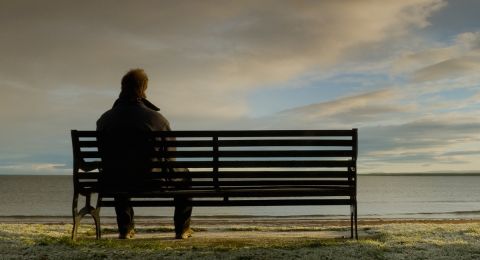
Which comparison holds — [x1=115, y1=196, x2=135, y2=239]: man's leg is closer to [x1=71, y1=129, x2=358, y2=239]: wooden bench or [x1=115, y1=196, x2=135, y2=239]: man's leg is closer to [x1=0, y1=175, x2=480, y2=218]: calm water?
[x1=71, y1=129, x2=358, y2=239]: wooden bench

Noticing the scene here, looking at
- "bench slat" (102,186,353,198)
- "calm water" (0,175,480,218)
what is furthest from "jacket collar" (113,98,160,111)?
"calm water" (0,175,480,218)

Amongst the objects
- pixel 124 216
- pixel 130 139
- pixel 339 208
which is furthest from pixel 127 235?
pixel 339 208

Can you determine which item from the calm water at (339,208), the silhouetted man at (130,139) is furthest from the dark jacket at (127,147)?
the calm water at (339,208)

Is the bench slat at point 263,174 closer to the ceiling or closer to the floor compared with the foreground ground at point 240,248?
closer to the ceiling

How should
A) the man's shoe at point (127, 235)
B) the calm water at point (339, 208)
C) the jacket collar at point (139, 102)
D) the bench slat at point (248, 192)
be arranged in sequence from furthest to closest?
the calm water at point (339, 208) < the man's shoe at point (127, 235) < the jacket collar at point (139, 102) < the bench slat at point (248, 192)

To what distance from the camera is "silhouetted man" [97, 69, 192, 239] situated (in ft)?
23.0

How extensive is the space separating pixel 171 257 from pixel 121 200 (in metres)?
1.68

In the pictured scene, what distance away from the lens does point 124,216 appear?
744 cm

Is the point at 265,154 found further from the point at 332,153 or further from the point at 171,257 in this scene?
the point at 171,257

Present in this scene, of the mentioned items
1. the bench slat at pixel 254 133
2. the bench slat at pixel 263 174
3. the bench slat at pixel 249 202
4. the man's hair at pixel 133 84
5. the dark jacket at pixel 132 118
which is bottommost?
the bench slat at pixel 249 202

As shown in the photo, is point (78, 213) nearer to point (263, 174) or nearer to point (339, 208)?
point (263, 174)

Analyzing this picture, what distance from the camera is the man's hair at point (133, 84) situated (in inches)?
291

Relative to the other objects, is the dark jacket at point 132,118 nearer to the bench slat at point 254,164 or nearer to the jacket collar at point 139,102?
the jacket collar at point 139,102

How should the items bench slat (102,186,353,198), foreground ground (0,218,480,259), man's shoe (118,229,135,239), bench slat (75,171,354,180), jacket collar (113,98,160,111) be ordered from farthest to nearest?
man's shoe (118,229,135,239) → jacket collar (113,98,160,111) → bench slat (75,171,354,180) → bench slat (102,186,353,198) → foreground ground (0,218,480,259)
